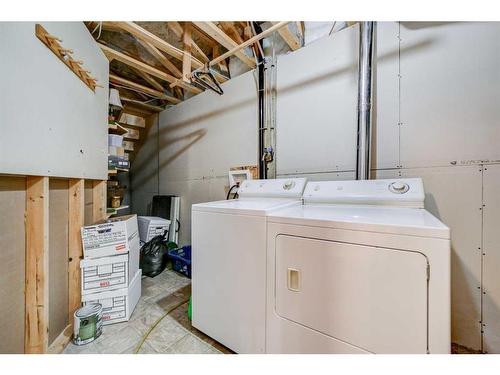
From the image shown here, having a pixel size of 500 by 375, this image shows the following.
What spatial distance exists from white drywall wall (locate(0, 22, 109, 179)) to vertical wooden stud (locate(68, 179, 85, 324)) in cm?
16

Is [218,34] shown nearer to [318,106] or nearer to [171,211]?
[318,106]

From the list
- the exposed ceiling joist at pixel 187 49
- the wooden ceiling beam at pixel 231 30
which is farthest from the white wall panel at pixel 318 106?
the exposed ceiling joist at pixel 187 49

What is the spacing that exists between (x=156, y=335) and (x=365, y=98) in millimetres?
2438

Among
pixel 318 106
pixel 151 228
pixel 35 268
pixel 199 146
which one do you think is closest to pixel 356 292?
pixel 318 106

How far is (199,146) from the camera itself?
3.09 m

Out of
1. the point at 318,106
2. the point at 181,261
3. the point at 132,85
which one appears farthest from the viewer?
the point at 132,85

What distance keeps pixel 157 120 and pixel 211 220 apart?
3.26 metres

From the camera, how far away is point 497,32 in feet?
4.21

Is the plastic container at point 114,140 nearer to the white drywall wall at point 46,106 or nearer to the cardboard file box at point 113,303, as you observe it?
the white drywall wall at point 46,106

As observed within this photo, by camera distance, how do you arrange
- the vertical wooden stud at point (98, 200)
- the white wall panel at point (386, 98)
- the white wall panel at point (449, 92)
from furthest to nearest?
Answer: 1. the vertical wooden stud at point (98, 200)
2. the white wall panel at point (386, 98)
3. the white wall panel at point (449, 92)

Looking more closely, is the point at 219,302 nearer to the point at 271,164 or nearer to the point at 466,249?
the point at 271,164

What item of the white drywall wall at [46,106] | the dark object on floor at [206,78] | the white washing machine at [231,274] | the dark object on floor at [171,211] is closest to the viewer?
the white drywall wall at [46,106]

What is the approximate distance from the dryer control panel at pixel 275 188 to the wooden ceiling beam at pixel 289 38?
133cm

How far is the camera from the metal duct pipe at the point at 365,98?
1.59 m
